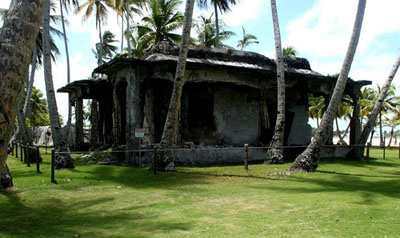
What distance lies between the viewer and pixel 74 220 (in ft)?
21.1

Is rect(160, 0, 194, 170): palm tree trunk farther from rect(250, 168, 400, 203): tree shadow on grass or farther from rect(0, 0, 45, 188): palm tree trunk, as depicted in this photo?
rect(0, 0, 45, 188): palm tree trunk

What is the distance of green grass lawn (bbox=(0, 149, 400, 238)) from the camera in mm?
5586

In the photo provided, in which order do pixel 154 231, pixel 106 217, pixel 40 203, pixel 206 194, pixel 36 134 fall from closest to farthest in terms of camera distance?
pixel 154 231
pixel 106 217
pixel 40 203
pixel 206 194
pixel 36 134

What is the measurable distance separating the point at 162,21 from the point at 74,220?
Answer: 85.9 ft

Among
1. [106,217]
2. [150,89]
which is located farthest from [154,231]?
[150,89]

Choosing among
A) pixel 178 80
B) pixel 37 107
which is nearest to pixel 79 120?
pixel 178 80

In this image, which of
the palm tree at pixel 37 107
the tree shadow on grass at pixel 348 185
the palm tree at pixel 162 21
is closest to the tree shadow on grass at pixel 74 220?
the tree shadow on grass at pixel 348 185

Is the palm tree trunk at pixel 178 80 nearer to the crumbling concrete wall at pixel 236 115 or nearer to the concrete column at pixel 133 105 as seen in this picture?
the concrete column at pixel 133 105

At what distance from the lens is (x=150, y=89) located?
17094 millimetres

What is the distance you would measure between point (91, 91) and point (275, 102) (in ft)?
32.0

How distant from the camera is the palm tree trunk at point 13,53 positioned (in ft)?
11.0

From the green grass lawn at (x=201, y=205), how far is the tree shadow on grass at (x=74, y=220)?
15mm

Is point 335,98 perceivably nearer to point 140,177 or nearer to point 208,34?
point 140,177

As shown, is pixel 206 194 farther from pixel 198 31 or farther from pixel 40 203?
pixel 198 31
